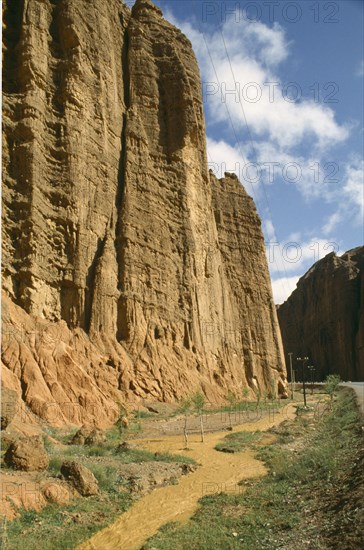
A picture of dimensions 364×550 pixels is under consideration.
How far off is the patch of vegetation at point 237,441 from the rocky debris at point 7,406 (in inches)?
361

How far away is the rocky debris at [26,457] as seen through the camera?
13242 mm

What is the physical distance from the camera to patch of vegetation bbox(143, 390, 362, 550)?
9578 mm

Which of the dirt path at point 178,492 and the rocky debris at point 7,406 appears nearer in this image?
the dirt path at point 178,492

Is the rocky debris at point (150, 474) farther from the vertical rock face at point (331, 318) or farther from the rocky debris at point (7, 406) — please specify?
the vertical rock face at point (331, 318)

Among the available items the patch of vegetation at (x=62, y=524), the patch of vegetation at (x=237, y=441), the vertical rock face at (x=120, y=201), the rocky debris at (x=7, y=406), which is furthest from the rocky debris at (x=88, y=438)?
the vertical rock face at (x=120, y=201)

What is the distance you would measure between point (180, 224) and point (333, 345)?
61.2 meters

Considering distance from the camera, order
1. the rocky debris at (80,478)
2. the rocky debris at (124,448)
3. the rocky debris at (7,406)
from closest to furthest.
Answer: the rocky debris at (80,478), the rocky debris at (7,406), the rocky debris at (124,448)

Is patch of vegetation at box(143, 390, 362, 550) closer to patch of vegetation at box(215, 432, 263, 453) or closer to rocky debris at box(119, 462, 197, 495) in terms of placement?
rocky debris at box(119, 462, 197, 495)

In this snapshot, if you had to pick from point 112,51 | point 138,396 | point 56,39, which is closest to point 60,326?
point 138,396

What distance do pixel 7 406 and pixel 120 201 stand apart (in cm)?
2338

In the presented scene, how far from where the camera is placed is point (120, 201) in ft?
130

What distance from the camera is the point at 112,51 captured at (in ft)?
144

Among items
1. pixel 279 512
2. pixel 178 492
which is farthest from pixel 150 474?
pixel 279 512

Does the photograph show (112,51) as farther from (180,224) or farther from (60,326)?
(60,326)
